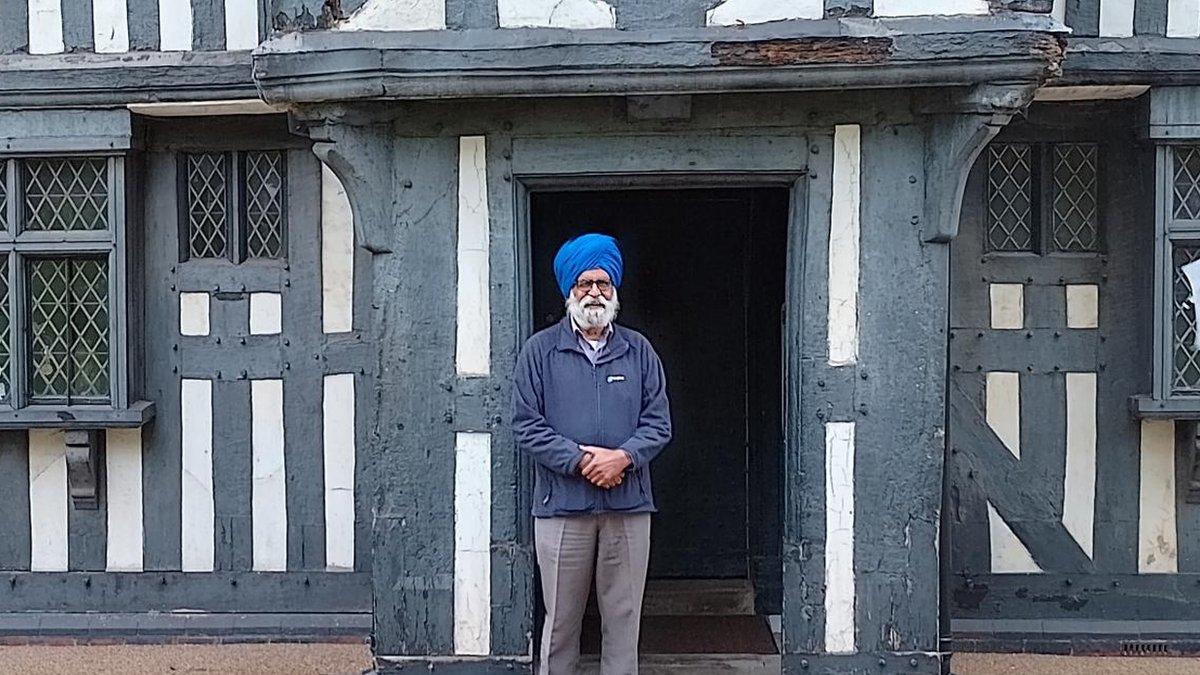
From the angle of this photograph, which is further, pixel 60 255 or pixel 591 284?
pixel 60 255

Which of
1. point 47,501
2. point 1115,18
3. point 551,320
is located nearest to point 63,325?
point 47,501

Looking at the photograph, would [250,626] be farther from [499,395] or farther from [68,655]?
[499,395]

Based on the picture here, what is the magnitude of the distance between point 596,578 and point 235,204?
2.32 m

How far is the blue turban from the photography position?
409 centimetres

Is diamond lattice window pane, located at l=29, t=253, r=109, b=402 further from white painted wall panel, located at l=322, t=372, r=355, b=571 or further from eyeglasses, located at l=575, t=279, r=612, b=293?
eyeglasses, located at l=575, t=279, r=612, b=293

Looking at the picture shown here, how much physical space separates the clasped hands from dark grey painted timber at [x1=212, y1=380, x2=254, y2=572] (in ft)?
6.47

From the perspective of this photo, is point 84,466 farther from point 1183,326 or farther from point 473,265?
point 1183,326

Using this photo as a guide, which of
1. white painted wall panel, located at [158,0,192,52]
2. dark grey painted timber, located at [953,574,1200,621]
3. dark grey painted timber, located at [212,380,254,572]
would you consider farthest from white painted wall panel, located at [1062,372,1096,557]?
white painted wall panel, located at [158,0,192,52]

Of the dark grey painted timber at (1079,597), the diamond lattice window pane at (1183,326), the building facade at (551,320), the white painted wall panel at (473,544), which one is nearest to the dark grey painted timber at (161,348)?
the building facade at (551,320)

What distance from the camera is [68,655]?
525 cm

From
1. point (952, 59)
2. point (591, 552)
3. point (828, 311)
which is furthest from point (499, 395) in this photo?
point (952, 59)

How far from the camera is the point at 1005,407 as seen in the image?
17.2ft

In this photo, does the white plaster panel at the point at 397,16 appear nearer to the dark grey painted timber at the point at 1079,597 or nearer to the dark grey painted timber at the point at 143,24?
the dark grey painted timber at the point at 143,24

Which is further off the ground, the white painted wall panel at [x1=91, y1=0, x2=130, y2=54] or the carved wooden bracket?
the white painted wall panel at [x1=91, y1=0, x2=130, y2=54]
